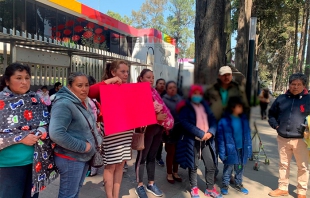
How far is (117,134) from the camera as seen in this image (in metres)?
2.67

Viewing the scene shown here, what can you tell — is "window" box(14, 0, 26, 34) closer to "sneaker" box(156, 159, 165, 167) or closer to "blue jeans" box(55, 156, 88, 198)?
"sneaker" box(156, 159, 165, 167)

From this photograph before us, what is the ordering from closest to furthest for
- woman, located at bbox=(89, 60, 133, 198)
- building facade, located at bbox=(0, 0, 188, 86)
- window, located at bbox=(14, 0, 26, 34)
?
woman, located at bbox=(89, 60, 133, 198) < building facade, located at bbox=(0, 0, 188, 86) < window, located at bbox=(14, 0, 26, 34)

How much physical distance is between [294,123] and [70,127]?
2734mm

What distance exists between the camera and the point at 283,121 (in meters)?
3.37

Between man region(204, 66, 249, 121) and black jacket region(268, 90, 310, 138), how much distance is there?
1.26m

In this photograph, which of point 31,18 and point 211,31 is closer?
point 211,31

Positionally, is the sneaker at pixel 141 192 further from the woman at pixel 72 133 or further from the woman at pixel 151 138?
the woman at pixel 72 133

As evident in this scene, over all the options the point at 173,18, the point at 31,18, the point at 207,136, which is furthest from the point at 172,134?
the point at 173,18

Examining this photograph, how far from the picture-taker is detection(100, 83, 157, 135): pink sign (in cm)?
241

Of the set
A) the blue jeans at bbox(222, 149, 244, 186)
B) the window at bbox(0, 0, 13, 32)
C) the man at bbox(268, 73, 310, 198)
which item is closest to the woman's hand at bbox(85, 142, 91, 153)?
the blue jeans at bbox(222, 149, 244, 186)

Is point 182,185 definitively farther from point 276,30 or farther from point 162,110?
point 276,30

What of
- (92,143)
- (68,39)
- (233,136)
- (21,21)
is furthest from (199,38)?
(68,39)

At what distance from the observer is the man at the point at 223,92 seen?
7.26 ft

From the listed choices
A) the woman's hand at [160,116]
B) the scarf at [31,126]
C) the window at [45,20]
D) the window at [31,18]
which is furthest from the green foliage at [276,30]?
the window at [45,20]
